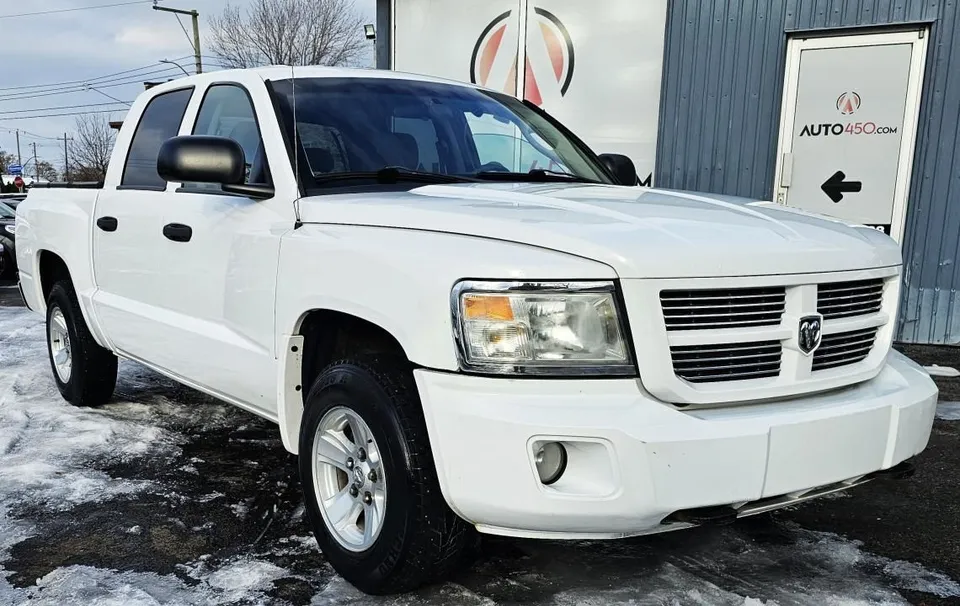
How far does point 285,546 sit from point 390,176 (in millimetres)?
1445

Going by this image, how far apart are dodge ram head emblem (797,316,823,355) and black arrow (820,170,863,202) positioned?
5587 mm

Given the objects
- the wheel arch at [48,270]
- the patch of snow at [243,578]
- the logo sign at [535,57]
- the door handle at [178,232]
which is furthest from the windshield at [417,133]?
the logo sign at [535,57]

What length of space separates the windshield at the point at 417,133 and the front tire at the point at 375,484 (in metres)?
0.89

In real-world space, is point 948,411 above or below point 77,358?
below

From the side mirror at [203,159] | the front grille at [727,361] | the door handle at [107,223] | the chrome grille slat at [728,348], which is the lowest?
the front grille at [727,361]

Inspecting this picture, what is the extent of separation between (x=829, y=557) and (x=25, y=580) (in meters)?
2.80

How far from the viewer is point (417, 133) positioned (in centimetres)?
339

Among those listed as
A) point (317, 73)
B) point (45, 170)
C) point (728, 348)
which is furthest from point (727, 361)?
point (45, 170)

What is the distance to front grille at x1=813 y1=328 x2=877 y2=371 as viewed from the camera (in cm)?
242

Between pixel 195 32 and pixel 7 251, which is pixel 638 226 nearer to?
pixel 7 251

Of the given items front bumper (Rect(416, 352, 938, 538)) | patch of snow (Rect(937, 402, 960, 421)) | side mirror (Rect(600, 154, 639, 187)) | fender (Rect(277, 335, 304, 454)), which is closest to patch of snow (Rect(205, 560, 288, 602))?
fender (Rect(277, 335, 304, 454))

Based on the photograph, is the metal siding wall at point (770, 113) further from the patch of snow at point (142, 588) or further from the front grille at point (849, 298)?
the patch of snow at point (142, 588)

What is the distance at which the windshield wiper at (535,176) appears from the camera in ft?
10.9

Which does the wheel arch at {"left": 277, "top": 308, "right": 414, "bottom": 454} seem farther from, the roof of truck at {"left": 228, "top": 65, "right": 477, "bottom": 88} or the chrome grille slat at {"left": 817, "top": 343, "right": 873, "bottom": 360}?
the chrome grille slat at {"left": 817, "top": 343, "right": 873, "bottom": 360}
